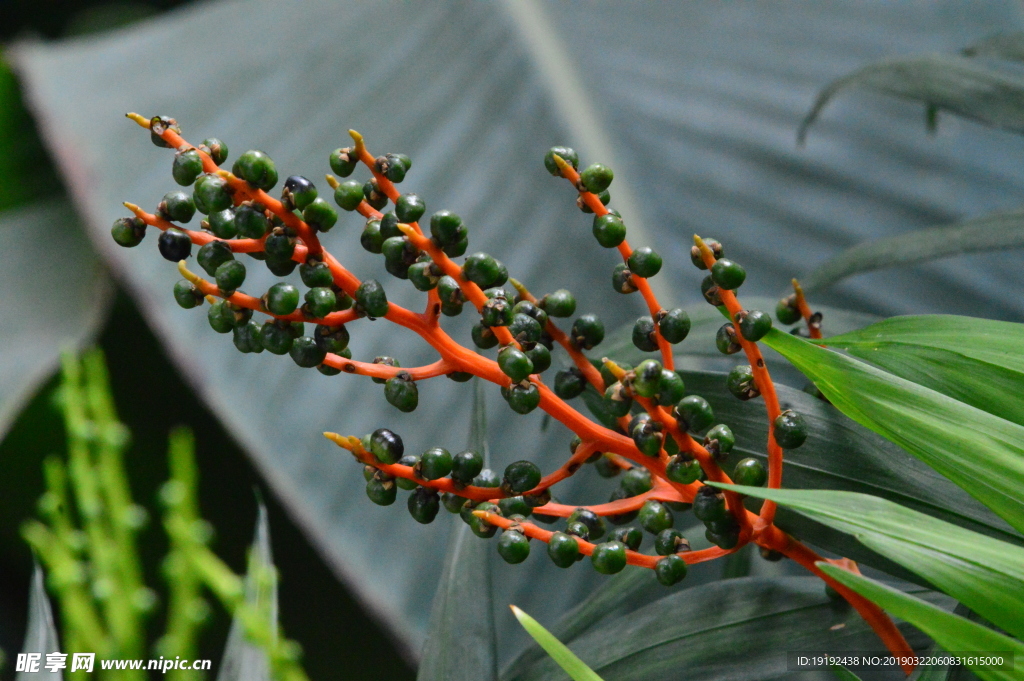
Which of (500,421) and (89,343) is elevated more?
(500,421)

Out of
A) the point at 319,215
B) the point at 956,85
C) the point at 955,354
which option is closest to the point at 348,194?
the point at 319,215

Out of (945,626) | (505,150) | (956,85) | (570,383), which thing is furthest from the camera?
(505,150)

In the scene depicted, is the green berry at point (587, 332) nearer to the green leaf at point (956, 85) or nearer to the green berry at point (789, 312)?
the green berry at point (789, 312)

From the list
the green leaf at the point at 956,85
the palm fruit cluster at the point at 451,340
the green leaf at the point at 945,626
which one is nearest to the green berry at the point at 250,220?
the palm fruit cluster at the point at 451,340

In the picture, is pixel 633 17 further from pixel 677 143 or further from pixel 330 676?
pixel 330 676

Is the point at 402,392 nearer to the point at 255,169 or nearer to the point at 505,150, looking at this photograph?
the point at 255,169

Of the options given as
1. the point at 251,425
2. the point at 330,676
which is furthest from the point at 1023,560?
the point at 330,676

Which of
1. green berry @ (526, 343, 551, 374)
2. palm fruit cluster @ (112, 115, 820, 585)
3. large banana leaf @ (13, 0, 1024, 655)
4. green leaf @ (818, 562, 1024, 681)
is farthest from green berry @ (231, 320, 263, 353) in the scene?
large banana leaf @ (13, 0, 1024, 655)
